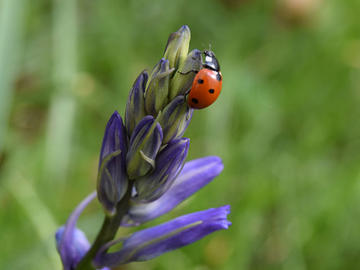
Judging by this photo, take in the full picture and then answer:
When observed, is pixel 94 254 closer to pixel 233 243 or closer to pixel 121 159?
pixel 121 159

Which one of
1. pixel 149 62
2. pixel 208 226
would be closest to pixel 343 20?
pixel 149 62

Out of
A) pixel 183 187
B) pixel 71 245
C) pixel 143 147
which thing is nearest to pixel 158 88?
pixel 143 147

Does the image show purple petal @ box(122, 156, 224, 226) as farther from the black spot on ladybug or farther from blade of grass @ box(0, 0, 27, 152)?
blade of grass @ box(0, 0, 27, 152)

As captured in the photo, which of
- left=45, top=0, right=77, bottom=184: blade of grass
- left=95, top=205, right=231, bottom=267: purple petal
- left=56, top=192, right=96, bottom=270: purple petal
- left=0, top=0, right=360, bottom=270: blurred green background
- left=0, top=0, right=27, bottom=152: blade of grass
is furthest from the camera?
left=45, top=0, right=77, bottom=184: blade of grass

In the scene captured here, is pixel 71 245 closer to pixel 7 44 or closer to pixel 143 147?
pixel 143 147

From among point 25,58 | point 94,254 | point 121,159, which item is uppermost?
point 25,58

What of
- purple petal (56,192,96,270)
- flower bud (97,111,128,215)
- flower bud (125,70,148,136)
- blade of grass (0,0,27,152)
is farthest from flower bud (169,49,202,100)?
blade of grass (0,0,27,152)
